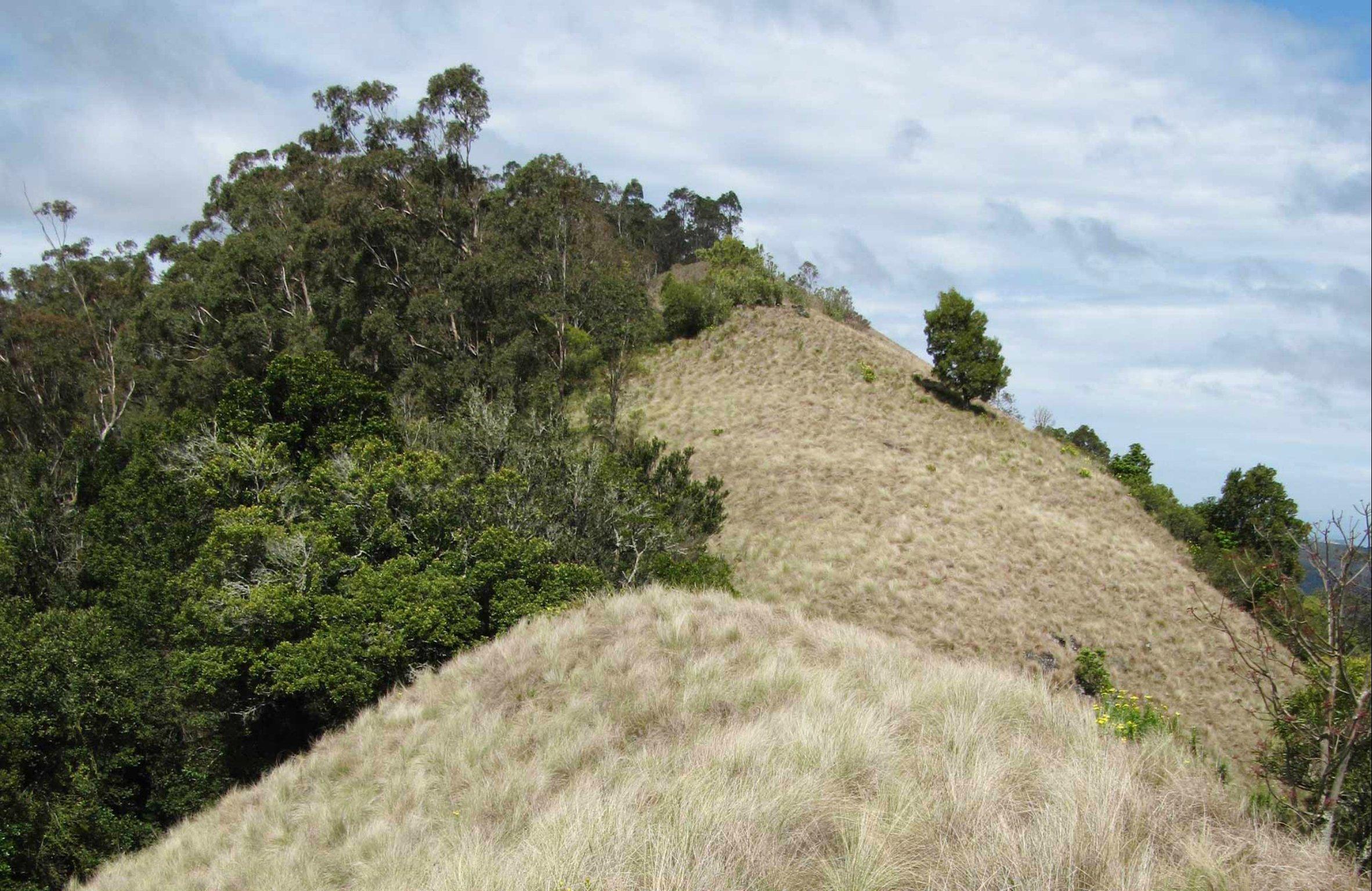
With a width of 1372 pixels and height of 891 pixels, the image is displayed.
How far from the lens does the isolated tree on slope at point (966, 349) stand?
40.8 meters

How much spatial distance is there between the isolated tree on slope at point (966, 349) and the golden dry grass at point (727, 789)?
109 ft

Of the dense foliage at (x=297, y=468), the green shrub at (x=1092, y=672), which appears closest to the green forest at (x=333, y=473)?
the dense foliage at (x=297, y=468)

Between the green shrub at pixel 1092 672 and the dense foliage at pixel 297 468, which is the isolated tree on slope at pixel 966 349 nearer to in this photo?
the dense foliage at pixel 297 468

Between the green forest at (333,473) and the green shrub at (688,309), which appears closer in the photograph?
the green forest at (333,473)

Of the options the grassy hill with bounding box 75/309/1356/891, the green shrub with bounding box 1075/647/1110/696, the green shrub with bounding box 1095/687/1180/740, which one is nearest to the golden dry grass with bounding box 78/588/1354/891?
the grassy hill with bounding box 75/309/1356/891

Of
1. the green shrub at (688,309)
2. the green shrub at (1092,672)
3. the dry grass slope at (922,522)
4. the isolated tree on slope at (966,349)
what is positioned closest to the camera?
the green shrub at (1092,672)

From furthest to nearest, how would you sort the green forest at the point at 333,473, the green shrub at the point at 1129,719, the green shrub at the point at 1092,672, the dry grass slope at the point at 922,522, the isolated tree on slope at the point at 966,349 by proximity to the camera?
the isolated tree on slope at the point at 966,349 → the dry grass slope at the point at 922,522 → the green shrub at the point at 1092,672 → the green forest at the point at 333,473 → the green shrub at the point at 1129,719

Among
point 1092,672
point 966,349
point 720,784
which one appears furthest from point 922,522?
point 720,784

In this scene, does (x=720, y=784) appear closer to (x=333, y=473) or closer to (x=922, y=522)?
(x=333, y=473)

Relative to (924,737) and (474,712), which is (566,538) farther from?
(924,737)

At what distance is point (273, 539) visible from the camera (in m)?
15.6

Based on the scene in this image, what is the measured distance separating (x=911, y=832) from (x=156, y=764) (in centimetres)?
1703

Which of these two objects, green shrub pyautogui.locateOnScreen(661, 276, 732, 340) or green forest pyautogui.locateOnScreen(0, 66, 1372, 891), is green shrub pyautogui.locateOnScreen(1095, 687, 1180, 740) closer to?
green forest pyautogui.locateOnScreen(0, 66, 1372, 891)

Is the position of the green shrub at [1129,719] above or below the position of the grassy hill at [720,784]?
above
